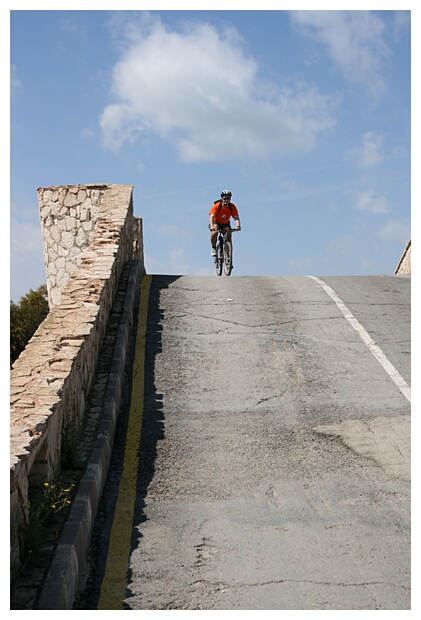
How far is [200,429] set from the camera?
952 centimetres

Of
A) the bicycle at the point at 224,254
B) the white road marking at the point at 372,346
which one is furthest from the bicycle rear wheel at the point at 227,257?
the white road marking at the point at 372,346

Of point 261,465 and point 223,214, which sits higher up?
point 223,214

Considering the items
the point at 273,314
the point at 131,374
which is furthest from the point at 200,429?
the point at 273,314

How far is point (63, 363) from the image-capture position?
8.33 meters

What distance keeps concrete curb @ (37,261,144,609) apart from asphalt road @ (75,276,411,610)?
0.50 ft

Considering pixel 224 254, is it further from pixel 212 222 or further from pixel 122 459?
pixel 122 459

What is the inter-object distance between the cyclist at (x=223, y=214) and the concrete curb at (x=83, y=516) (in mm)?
9481

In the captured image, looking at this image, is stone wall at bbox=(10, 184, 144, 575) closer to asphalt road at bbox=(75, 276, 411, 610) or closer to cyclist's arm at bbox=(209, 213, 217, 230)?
asphalt road at bbox=(75, 276, 411, 610)

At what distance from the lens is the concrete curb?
18.3 feet

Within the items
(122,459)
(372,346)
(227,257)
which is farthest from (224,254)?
(122,459)

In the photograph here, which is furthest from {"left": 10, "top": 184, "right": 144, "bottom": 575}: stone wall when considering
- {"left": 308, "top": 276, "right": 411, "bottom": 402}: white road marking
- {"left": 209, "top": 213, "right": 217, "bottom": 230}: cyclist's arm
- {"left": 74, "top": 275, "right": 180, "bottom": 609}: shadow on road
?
{"left": 308, "top": 276, "right": 411, "bottom": 402}: white road marking

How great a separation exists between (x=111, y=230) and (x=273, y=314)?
11.7 feet

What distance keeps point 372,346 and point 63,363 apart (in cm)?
597

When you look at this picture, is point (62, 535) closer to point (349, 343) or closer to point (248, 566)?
point (248, 566)
